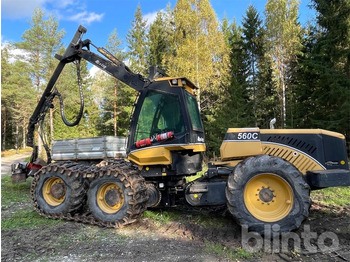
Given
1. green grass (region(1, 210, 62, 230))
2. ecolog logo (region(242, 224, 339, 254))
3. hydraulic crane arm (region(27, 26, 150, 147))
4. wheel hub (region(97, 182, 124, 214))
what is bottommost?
green grass (region(1, 210, 62, 230))

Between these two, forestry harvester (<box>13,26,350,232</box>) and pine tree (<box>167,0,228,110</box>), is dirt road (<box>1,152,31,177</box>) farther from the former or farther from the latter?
forestry harvester (<box>13,26,350,232</box>)

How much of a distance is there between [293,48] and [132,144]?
707 inches

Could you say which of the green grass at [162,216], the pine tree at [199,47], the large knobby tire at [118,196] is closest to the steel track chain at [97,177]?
the large knobby tire at [118,196]

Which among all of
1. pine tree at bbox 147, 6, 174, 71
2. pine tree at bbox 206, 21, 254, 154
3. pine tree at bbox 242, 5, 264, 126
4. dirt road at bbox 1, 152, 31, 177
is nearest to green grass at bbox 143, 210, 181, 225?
pine tree at bbox 206, 21, 254, 154

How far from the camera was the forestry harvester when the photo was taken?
438 cm

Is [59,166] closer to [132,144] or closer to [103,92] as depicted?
[132,144]

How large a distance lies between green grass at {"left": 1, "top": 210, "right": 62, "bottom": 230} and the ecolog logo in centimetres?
394

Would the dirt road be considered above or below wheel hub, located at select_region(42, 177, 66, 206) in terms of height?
below

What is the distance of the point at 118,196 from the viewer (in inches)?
209

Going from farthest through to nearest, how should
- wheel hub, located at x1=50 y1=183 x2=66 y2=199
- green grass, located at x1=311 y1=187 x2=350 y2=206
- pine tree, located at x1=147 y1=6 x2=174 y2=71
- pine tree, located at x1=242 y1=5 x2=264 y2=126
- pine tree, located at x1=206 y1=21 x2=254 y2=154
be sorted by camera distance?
pine tree, located at x1=147 y1=6 x2=174 y2=71
pine tree, located at x1=242 y1=5 x2=264 y2=126
pine tree, located at x1=206 y1=21 x2=254 y2=154
green grass, located at x1=311 y1=187 x2=350 y2=206
wheel hub, located at x1=50 y1=183 x2=66 y2=199

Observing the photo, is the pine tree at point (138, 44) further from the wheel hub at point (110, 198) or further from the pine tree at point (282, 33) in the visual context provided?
the wheel hub at point (110, 198)

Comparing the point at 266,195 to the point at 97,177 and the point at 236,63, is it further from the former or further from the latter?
the point at 236,63

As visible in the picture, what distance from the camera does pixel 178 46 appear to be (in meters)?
17.3

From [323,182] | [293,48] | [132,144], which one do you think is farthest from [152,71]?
[293,48]
